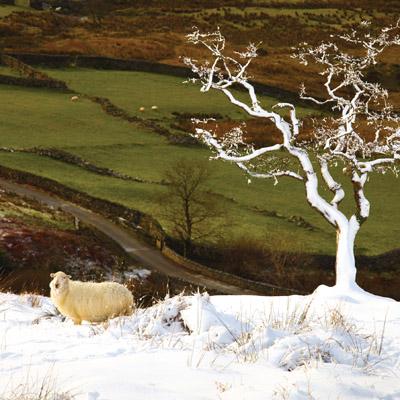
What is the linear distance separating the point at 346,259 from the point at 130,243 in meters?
28.1

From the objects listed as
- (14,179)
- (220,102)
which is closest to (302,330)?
(14,179)

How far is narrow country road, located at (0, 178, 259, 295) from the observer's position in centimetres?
A: 4631

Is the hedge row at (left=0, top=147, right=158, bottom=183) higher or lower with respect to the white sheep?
lower

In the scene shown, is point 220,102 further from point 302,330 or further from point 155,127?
point 302,330

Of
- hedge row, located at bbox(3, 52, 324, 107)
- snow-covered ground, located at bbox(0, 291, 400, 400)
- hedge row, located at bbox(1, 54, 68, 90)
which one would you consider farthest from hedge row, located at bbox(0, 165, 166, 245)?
hedge row, located at bbox(3, 52, 324, 107)

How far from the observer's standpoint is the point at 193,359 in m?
8.59

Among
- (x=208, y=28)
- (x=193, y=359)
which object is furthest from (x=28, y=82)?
(x=193, y=359)

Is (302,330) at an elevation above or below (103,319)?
above

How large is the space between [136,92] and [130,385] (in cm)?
8413

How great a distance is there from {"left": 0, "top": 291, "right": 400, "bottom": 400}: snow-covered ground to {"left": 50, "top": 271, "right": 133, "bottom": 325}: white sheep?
1.96 m

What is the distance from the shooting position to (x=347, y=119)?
96.1 ft

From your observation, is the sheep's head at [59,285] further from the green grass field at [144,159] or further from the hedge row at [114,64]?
the hedge row at [114,64]

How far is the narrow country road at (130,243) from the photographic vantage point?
152 feet

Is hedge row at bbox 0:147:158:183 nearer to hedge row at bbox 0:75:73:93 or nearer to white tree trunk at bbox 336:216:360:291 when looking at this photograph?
hedge row at bbox 0:75:73:93
